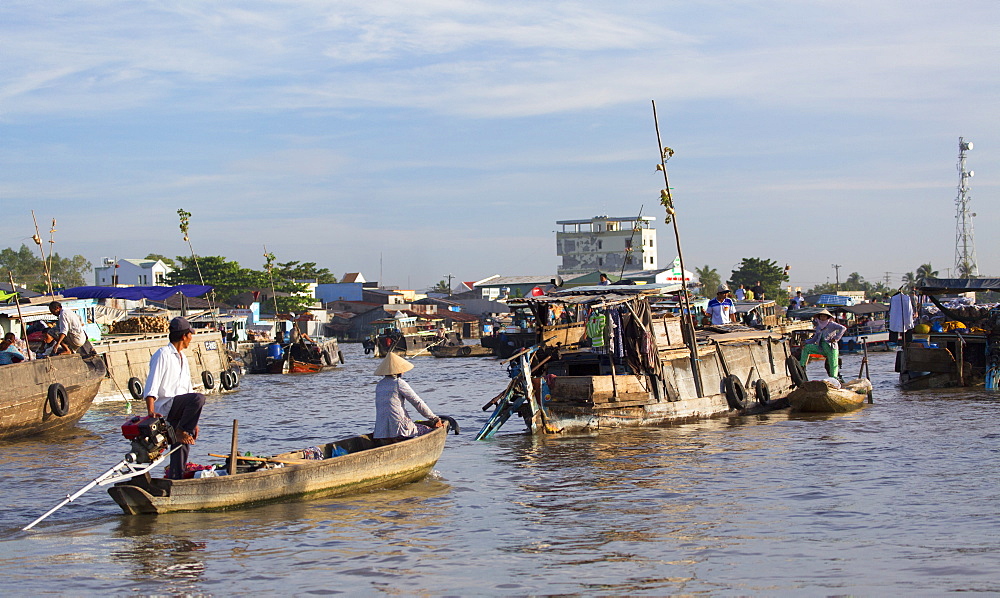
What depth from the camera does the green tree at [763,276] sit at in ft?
266

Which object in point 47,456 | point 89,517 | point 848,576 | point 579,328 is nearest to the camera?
point 848,576

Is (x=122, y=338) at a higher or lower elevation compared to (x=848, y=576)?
higher

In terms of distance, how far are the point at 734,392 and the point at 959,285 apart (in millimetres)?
8337

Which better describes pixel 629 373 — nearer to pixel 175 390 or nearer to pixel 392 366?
pixel 392 366

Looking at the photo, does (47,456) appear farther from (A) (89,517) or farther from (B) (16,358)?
(A) (89,517)

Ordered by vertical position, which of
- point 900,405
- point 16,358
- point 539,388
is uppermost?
point 16,358

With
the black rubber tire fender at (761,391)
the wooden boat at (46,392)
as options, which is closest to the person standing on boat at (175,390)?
the wooden boat at (46,392)

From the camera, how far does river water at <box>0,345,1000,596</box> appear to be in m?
7.54

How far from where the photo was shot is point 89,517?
33.1 ft

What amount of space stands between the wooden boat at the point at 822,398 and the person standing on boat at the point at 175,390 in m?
12.5

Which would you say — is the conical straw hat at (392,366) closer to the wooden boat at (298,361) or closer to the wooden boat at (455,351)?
the wooden boat at (298,361)

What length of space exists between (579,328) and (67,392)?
8926 mm

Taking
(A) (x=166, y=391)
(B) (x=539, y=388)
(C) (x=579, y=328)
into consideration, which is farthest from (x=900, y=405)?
(A) (x=166, y=391)

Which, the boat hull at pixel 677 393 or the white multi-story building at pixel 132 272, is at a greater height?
the white multi-story building at pixel 132 272
